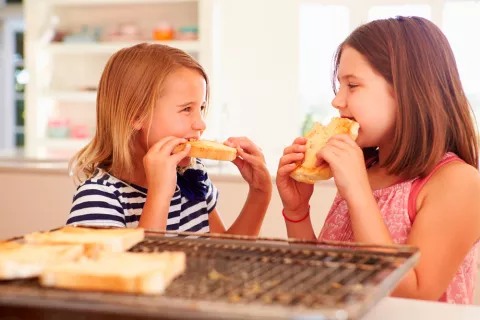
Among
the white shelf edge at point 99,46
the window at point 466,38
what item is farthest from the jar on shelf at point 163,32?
the window at point 466,38

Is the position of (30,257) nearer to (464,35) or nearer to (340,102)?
(340,102)

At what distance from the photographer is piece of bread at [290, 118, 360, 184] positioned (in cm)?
162

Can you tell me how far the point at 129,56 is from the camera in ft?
6.48

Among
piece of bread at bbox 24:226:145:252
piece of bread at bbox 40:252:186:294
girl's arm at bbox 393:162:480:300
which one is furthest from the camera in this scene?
girl's arm at bbox 393:162:480:300

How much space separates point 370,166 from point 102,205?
773mm

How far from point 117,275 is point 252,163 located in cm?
114

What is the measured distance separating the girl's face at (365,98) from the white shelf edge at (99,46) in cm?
447

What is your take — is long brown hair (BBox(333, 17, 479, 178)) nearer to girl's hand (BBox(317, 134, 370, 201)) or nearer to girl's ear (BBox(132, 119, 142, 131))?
girl's hand (BBox(317, 134, 370, 201))

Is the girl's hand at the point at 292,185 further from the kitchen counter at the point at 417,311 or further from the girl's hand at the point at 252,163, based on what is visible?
the kitchen counter at the point at 417,311

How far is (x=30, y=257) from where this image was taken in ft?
3.21

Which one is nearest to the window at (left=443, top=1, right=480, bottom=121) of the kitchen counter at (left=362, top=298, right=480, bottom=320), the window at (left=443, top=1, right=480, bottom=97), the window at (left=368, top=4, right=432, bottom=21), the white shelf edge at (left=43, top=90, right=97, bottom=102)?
the window at (left=443, top=1, right=480, bottom=97)

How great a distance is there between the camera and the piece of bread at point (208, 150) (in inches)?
71.7

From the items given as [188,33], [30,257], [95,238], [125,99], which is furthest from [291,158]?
[188,33]

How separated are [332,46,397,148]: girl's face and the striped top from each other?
0.64 meters
